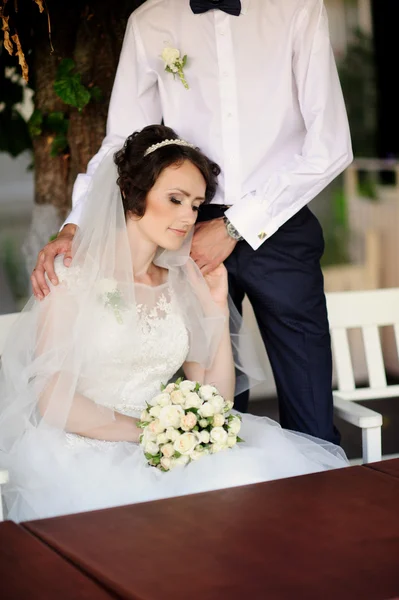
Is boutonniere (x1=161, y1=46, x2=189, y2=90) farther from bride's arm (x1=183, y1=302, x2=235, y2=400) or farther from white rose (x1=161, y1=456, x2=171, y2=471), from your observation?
white rose (x1=161, y1=456, x2=171, y2=471)

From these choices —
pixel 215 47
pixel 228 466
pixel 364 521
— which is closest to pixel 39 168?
pixel 215 47

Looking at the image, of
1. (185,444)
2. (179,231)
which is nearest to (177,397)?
(185,444)

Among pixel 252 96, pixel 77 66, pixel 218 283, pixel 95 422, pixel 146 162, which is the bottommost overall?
pixel 95 422

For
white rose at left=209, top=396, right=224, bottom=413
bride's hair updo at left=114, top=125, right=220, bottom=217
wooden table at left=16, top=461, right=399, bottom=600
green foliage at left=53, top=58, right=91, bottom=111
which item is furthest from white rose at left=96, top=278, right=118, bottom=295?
green foliage at left=53, top=58, right=91, bottom=111

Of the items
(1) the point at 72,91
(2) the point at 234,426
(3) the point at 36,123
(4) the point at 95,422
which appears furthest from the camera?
(3) the point at 36,123

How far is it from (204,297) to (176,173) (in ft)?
1.43

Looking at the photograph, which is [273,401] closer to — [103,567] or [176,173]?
[176,173]

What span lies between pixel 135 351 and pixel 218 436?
607 mm

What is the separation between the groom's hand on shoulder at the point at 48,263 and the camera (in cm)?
276

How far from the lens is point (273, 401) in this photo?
230 inches

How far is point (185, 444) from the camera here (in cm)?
235

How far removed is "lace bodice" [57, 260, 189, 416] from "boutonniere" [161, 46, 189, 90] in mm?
698

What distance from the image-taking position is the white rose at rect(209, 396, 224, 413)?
2.42 meters

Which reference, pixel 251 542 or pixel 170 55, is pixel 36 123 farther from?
pixel 251 542
